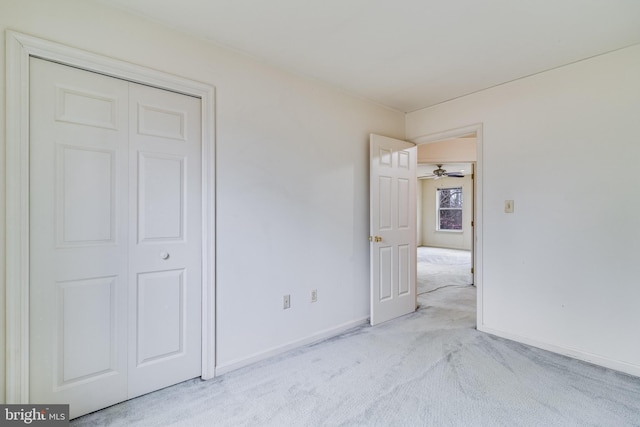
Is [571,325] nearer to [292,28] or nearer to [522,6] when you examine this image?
[522,6]

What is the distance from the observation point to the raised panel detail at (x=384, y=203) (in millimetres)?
3190

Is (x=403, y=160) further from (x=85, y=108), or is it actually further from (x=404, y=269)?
(x=85, y=108)

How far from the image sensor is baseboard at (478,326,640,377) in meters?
2.18

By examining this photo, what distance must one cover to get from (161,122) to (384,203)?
2.21 m

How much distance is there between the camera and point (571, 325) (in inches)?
96.6

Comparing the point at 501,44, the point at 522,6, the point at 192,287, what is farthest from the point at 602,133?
the point at 192,287

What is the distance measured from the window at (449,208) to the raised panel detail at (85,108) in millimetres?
9484

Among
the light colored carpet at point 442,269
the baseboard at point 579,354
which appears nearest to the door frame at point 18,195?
the baseboard at point 579,354

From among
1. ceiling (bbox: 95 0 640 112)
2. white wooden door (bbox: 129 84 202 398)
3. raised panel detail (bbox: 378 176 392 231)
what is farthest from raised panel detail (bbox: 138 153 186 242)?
raised panel detail (bbox: 378 176 392 231)

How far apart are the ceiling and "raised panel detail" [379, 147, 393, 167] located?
0.77 meters

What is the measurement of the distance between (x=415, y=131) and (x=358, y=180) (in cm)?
107

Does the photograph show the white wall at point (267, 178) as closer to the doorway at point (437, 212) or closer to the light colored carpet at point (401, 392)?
the light colored carpet at point (401, 392)

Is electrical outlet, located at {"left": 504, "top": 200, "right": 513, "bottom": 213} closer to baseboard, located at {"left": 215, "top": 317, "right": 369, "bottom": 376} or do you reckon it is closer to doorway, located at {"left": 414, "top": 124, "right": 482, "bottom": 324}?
doorway, located at {"left": 414, "top": 124, "right": 482, "bottom": 324}

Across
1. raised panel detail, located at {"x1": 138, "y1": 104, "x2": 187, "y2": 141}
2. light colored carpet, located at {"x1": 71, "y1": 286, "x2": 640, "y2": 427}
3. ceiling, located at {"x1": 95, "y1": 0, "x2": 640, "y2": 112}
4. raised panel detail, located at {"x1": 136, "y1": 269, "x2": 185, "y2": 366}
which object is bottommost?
light colored carpet, located at {"x1": 71, "y1": 286, "x2": 640, "y2": 427}
